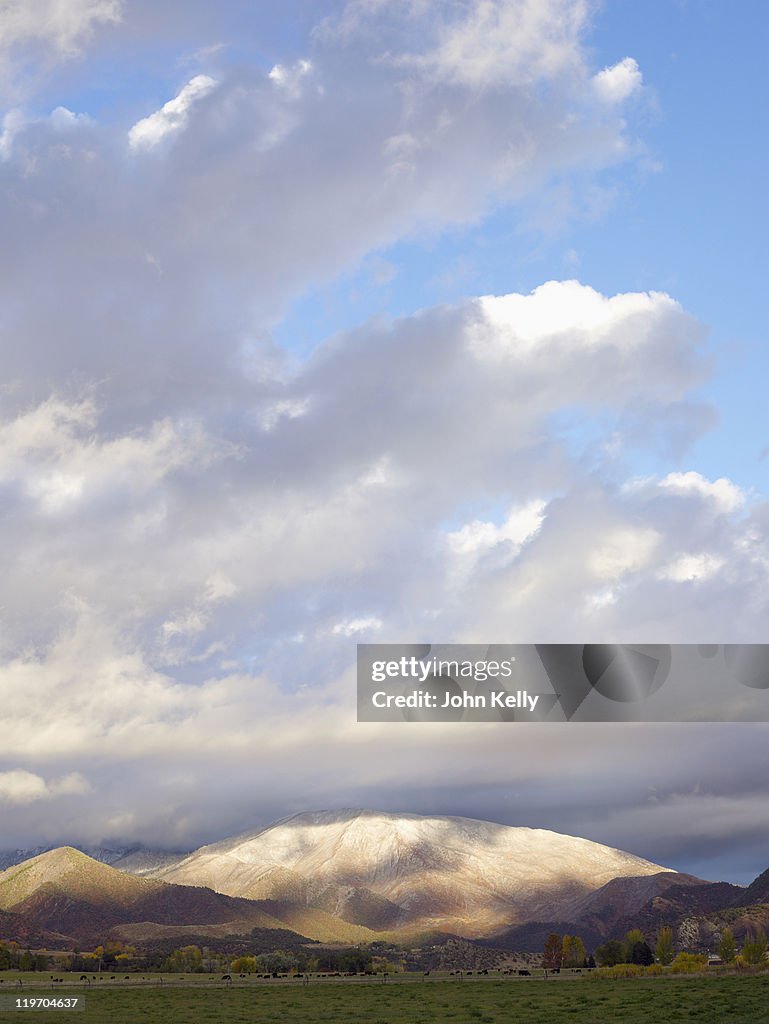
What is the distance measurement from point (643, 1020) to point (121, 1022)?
4878 centimetres

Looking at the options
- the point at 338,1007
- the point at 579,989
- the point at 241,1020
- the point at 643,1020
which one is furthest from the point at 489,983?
the point at 643,1020

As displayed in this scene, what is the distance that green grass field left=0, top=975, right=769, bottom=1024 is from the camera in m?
89.8

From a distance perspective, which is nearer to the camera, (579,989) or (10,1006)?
(10,1006)

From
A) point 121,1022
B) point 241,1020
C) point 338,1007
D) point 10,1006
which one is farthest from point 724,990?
point 10,1006

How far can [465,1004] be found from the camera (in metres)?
115

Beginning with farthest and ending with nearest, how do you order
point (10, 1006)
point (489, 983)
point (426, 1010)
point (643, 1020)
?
point (489, 983) < point (10, 1006) < point (426, 1010) < point (643, 1020)

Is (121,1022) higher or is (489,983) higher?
(121,1022)

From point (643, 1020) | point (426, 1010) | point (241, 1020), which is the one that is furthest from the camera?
point (426, 1010)

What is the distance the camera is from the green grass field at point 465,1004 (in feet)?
294

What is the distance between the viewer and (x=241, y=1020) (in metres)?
99.5

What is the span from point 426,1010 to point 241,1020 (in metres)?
19.7

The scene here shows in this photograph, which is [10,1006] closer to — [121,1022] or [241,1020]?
[121,1022]

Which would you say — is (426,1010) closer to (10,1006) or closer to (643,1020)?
(643,1020)

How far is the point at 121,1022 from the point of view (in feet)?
327
